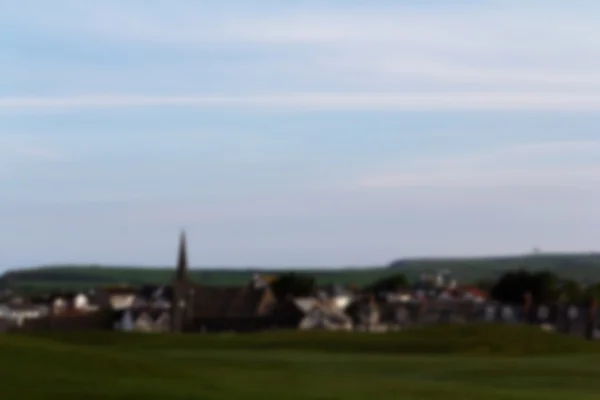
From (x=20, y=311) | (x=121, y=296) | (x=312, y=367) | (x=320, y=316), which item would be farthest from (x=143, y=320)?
(x=312, y=367)

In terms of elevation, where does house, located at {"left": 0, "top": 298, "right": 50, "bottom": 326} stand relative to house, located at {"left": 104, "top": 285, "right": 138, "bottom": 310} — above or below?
below

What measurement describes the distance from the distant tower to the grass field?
4756 cm

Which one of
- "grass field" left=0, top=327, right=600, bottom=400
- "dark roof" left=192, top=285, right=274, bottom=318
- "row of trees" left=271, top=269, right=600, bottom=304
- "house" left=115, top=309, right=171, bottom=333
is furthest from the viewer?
"row of trees" left=271, top=269, right=600, bottom=304

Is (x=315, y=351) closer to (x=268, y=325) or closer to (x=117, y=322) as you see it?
(x=268, y=325)

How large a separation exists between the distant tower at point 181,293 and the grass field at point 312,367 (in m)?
47.6

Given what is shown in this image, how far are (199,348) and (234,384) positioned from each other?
32102 millimetres

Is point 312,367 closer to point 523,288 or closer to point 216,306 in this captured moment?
point 216,306

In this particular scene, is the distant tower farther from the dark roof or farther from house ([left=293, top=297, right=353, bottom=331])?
house ([left=293, top=297, right=353, bottom=331])

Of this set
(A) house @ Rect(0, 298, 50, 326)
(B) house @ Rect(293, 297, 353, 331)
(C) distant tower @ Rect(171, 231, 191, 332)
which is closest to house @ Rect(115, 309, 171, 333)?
(C) distant tower @ Rect(171, 231, 191, 332)

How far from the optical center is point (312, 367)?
46.9m

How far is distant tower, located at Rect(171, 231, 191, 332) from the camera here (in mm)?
122125

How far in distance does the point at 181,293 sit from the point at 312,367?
81.1 m

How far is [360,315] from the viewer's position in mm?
136250

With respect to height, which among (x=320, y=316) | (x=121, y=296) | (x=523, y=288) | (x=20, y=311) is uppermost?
(x=523, y=288)
